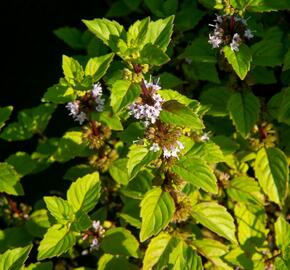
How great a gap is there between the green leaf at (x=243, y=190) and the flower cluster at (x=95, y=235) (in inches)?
37.0

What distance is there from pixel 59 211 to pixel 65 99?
68 cm

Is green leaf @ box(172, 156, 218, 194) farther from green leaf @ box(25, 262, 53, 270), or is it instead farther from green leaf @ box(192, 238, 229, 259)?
green leaf @ box(25, 262, 53, 270)

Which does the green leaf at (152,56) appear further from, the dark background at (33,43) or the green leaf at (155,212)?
the dark background at (33,43)

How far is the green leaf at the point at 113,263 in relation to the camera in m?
3.33

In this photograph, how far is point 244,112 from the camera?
3.23m

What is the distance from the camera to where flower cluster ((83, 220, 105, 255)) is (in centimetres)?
324

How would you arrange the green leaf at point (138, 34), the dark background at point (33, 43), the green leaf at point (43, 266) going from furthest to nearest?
1. the dark background at point (33, 43)
2. the green leaf at point (43, 266)
3. the green leaf at point (138, 34)

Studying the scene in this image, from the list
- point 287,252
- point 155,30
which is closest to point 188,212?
point 287,252

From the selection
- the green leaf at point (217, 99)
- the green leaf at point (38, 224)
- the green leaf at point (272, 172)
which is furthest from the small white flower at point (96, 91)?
the green leaf at point (272, 172)

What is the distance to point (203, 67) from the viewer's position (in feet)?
12.6

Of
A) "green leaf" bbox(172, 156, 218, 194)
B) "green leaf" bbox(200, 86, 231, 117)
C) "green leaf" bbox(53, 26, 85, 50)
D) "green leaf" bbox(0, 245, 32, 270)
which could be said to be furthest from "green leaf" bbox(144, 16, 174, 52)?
"green leaf" bbox(53, 26, 85, 50)

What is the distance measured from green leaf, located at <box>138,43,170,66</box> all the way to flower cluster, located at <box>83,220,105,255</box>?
1388mm

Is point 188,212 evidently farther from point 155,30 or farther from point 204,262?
point 155,30

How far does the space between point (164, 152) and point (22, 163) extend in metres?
1.54
